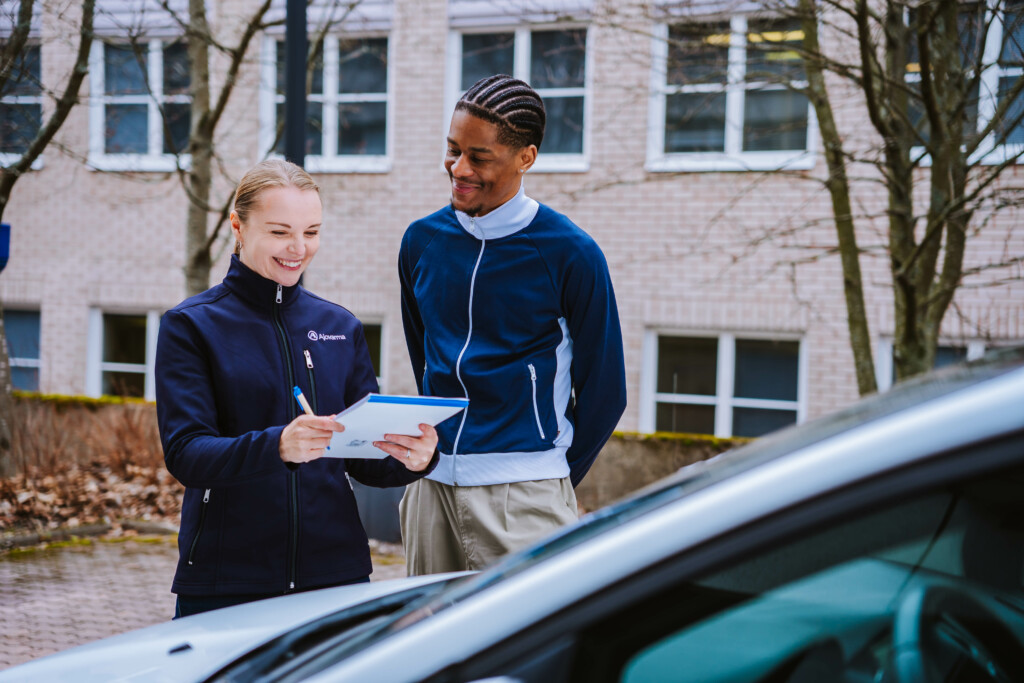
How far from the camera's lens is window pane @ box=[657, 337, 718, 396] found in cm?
1013

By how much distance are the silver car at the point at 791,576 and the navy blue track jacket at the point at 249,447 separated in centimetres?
82

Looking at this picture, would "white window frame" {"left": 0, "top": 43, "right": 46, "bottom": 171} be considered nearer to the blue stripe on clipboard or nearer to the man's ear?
the man's ear

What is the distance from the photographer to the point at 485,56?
36.2 ft

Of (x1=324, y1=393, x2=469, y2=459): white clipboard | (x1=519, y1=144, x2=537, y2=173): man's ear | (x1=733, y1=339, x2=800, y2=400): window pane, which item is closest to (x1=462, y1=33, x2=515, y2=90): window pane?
(x1=733, y1=339, x2=800, y2=400): window pane

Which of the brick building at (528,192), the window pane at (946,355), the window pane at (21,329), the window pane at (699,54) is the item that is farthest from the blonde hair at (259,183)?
the window pane at (21,329)

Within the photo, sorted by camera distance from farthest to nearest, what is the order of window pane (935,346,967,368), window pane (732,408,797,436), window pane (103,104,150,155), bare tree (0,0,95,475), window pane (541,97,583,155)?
window pane (103,104,150,155) → window pane (541,97,583,155) → window pane (732,408,797,436) → window pane (935,346,967,368) → bare tree (0,0,95,475)

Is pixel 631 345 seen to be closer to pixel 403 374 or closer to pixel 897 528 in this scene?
pixel 403 374

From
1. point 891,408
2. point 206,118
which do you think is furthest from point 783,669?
point 206,118

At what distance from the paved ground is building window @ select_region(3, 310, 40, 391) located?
20.1 feet

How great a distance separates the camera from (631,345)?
10.1 meters

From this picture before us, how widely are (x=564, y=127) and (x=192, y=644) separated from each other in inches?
371

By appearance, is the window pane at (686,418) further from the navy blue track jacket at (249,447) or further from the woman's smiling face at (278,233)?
the woman's smiling face at (278,233)

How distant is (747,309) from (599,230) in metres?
1.73

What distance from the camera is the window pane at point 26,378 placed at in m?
11.9
